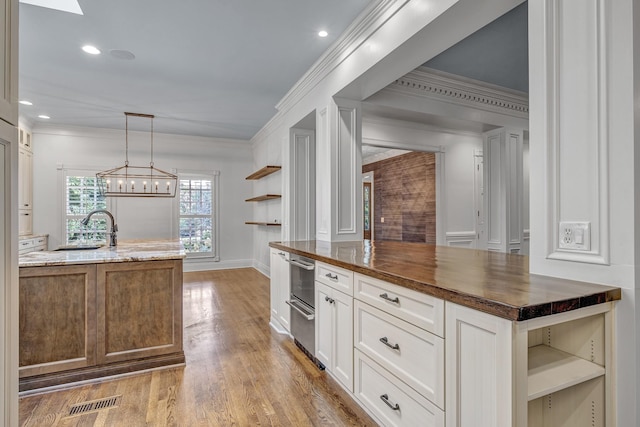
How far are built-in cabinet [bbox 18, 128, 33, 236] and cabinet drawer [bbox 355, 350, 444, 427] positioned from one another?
225 inches

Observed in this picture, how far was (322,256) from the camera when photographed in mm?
2303

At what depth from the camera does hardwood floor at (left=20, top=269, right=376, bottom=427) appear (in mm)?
1916

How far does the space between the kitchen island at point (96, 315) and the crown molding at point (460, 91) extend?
2873mm

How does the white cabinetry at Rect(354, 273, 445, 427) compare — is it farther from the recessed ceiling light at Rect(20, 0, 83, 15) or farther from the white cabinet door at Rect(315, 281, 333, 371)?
the recessed ceiling light at Rect(20, 0, 83, 15)

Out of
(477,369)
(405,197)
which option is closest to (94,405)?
(477,369)

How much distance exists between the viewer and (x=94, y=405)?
81.4 inches

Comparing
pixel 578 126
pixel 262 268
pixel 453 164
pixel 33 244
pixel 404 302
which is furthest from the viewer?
pixel 262 268

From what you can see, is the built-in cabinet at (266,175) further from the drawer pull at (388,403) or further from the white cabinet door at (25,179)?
the drawer pull at (388,403)

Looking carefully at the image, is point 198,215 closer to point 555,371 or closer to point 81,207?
point 81,207

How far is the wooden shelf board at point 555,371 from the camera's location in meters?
1.09

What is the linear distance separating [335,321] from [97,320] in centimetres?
173

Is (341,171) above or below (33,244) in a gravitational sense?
above

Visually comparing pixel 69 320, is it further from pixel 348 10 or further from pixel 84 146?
pixel 84 146

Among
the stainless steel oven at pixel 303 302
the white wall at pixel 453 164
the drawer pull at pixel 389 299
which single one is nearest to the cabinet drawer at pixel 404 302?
the drawer pull at pixel 389 299
